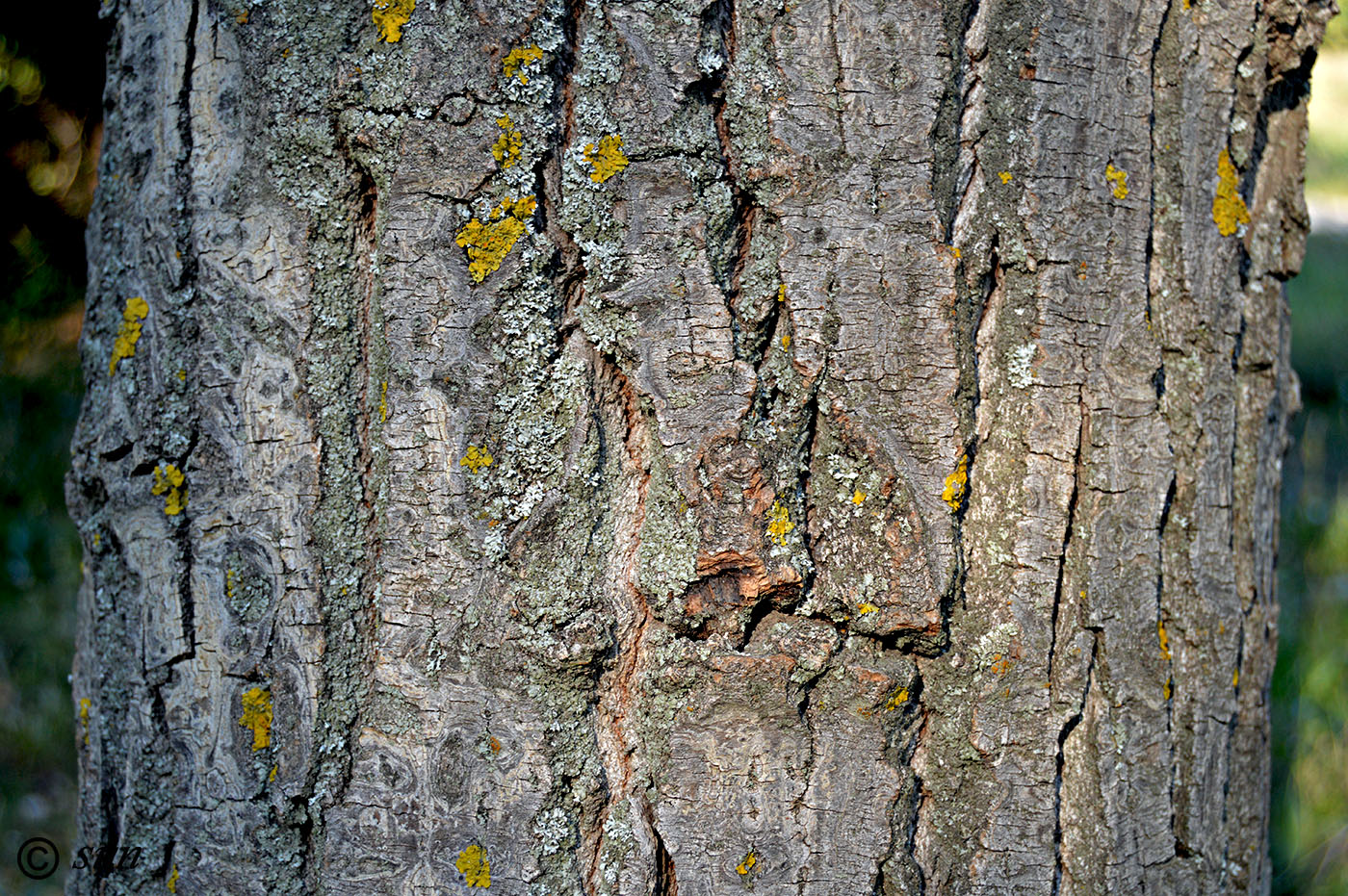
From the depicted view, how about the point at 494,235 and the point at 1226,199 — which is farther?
the point at 1226,199

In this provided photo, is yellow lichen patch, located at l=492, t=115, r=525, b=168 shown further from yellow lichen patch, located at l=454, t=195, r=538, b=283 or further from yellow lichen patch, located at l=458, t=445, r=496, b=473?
yellow lichen patch, located at l=458, t=445, r=496, b=473

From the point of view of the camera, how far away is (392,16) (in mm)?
996

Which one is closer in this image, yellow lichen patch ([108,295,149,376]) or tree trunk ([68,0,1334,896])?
tree trunk ([68,0,1334,896])

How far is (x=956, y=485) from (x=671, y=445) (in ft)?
1.18

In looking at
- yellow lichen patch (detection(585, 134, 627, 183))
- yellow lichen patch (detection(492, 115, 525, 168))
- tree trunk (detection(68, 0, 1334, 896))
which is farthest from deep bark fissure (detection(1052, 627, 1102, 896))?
yellow lichen patch (detection(492, 115, 525, 168))

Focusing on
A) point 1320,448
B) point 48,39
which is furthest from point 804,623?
point 1320,448

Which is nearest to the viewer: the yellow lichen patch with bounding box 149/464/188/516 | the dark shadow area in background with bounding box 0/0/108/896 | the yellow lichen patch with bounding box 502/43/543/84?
the yellow lichen patch with bounding box 502/43/543/84

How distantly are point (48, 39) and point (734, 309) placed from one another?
9.82 feet

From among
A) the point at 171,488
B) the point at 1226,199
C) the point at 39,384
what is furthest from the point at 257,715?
the point at 39,384

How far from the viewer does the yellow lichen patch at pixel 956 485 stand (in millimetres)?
1017

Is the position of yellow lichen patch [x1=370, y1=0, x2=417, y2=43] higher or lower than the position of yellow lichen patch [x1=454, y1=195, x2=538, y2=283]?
higher

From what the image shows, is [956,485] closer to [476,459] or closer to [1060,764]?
[1060,764]

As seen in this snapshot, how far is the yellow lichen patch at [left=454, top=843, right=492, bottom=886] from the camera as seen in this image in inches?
40.1

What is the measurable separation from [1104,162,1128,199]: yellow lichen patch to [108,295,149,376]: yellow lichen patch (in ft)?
4.20
